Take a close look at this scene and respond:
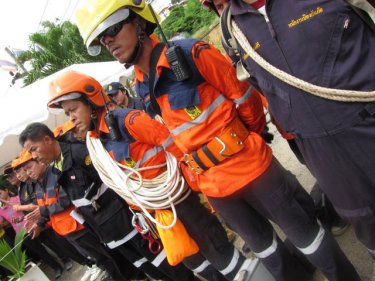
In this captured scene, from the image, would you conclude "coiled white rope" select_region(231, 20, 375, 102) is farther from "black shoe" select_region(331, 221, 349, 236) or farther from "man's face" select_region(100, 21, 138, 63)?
"black shoe" select_region(331, 221, 349, 236)

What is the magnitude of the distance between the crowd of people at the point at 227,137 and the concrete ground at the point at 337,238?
0.63 feet

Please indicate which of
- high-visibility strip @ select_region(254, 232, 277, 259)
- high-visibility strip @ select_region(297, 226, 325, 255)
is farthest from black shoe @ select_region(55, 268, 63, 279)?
high-visibility strip @ select_region(297, 226, 325, 255)

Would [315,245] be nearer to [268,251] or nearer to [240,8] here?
[268,251]

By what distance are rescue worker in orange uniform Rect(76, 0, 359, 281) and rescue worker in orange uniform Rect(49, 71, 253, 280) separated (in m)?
0.52

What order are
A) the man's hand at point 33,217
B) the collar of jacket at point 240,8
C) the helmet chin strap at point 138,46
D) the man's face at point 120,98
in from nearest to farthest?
1. the collar of jacket at point 240,8
2. the helmet chin strap at point 138,46
3. the man's hand at point 33,217
4. the man's face at point 120,98

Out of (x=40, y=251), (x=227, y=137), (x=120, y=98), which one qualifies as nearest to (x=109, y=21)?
(x=227, y=137)

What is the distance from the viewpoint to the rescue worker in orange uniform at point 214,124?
6.93 feet

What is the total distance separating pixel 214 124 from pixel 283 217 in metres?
0.73

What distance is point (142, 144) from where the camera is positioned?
287cm

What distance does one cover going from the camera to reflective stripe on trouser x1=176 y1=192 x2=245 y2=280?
9.43 ft

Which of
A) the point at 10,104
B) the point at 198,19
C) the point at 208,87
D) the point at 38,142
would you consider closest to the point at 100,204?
the point at 38,142

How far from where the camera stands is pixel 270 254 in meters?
2.47

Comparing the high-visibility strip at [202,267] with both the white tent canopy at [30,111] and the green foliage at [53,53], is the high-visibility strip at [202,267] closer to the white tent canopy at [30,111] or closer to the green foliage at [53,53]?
the white tent canopy at [30,111]

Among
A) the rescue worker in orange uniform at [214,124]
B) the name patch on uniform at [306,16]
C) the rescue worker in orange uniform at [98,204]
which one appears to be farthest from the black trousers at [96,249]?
the name patch on uniform at [306,16]
